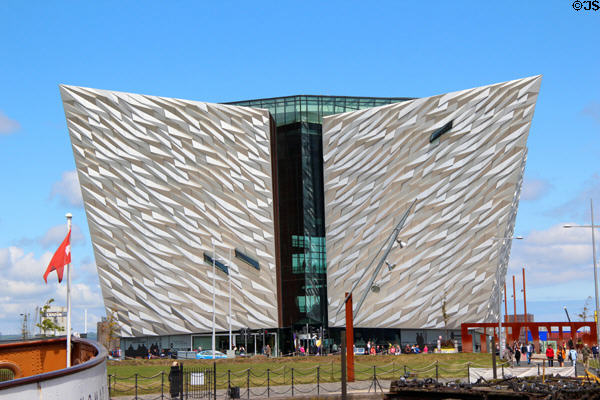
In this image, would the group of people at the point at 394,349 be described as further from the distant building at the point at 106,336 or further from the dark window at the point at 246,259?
the distant building at the point at 106,336

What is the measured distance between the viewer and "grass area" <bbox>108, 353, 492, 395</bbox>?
32844mm

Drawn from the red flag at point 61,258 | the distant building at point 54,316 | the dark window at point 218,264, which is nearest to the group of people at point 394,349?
the dark window at point 218,264

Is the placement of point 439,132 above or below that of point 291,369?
above

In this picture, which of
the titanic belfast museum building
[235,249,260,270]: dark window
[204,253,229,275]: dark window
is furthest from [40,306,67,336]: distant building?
[235,249,260,270]: dark window

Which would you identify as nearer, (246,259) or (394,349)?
(394,349)

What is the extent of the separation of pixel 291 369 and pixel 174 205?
28145mm

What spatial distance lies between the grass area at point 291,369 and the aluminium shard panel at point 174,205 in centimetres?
1021

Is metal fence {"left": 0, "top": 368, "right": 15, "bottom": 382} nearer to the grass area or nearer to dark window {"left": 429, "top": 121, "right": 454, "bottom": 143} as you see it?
the grass area

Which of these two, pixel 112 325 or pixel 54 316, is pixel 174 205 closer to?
pixel 112 325

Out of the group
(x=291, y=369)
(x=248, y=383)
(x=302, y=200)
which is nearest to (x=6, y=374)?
(x=248, y=383)

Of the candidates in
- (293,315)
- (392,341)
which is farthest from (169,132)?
(392,341)

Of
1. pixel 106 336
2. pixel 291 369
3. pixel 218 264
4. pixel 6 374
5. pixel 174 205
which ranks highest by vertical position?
pixel 174 205

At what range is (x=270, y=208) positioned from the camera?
2510 inches

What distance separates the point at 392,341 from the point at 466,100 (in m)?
21.5
